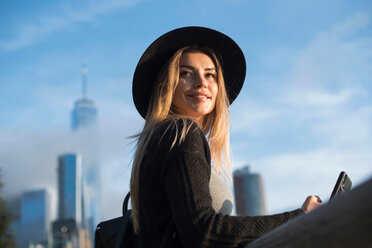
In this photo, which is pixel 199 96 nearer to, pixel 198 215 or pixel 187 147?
pixel 187 147

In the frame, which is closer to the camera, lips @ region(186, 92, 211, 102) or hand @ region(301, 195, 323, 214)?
hand @ region(301, 195, 323, 214)

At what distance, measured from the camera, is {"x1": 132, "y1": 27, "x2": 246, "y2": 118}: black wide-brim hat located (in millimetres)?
2820

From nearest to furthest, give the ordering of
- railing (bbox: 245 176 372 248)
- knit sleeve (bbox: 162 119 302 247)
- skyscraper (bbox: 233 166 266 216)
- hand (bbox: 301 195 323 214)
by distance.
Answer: railing (bbox: 245 176 372 248), knit sleeve (bbox: 162 119 302 247), hand (bbox: 301 195 323 214), skyscraper (bbox: 233 166 266 216)

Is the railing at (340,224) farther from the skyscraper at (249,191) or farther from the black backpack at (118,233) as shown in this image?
the skyscraper at (249,191)

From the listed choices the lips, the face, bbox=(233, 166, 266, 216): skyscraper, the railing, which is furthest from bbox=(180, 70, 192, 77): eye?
bbox=(233, 166, 266, 216): skyscraper

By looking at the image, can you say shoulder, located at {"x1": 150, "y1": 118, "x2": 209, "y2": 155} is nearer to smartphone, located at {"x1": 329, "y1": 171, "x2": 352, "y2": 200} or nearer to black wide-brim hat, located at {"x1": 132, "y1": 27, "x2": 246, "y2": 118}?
smartphone, located at {"x1": 329, "y1": 171, "x2": 352, "y2": 200}

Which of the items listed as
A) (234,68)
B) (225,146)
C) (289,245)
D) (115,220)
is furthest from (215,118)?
(289,245)

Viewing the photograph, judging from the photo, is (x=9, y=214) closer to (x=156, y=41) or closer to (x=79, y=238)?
(x=156, y=41)

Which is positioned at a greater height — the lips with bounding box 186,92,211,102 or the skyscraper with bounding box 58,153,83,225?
the skyscraper with bounding box 58,153,83,225

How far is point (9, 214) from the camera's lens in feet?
74.0

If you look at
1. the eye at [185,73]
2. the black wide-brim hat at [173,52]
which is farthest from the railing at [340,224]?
the black wide-brim hat at [173,52]

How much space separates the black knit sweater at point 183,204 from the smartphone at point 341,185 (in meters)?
0.18

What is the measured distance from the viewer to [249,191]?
14000 centimetres

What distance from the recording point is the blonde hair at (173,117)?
6.82ft
